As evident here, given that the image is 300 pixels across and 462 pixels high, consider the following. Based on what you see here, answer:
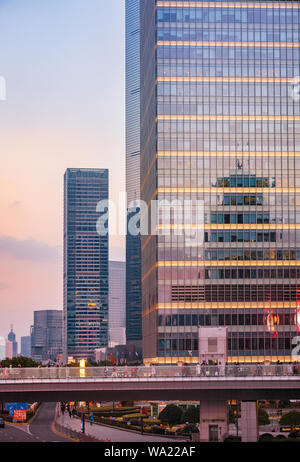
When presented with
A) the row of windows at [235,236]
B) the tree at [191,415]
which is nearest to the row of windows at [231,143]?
the row of windows at [235,236]

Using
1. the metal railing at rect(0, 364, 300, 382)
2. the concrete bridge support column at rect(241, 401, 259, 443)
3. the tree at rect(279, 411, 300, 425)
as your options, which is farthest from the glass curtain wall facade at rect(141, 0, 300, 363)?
the metal railing at rect(0, 364, 300, 382)

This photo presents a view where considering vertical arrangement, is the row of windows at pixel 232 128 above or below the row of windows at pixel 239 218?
above

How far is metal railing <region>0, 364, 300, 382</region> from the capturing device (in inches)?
3337

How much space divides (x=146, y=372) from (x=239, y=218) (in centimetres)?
7680

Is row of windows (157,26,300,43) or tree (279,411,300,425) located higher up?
row of windows (157,26,300,43)

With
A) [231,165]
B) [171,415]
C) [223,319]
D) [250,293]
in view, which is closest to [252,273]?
[250,293]

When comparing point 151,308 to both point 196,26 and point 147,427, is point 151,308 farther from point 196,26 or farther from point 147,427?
point 196,26

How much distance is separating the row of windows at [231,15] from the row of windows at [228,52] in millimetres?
5475

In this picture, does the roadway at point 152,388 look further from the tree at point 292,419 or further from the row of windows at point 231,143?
the row of windows at point 231,143

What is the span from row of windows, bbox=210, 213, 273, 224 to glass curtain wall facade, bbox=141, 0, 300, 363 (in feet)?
0.63

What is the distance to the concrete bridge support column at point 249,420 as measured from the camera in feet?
295

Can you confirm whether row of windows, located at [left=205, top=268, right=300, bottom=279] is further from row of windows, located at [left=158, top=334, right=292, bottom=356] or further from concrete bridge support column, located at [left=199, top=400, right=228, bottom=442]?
concrete bridge support column, located at [left=199, top=400, right=228, bottom=442]

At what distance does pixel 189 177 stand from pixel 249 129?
49.2ft
